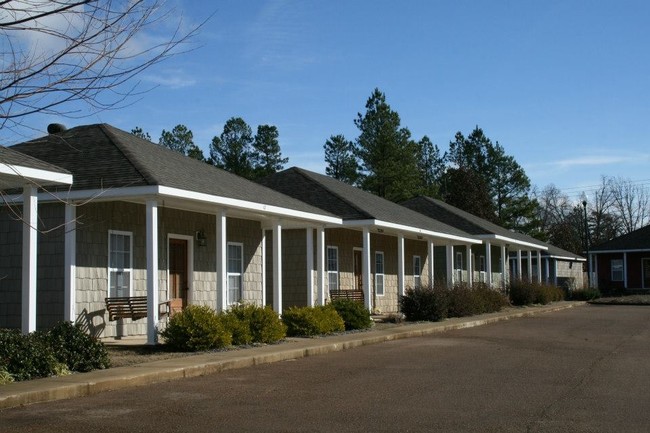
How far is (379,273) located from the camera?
2975 centimetres

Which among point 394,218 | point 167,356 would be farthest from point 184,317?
point 394,218

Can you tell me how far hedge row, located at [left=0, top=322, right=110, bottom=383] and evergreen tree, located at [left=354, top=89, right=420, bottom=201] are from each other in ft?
159

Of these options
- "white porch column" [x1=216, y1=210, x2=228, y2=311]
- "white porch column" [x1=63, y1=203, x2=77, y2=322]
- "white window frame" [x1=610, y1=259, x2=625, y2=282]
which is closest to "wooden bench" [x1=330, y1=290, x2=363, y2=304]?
"white porch column" [x1=216, y1=210, x2=228, y2=311]

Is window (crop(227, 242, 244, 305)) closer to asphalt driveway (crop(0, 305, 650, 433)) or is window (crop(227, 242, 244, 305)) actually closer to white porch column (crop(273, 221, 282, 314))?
white porch column (crop(273, 221, 282, 314))

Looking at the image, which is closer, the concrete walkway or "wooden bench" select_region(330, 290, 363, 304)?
the concrete walkway

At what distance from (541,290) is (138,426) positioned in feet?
104

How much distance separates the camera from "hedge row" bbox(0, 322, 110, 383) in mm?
10586

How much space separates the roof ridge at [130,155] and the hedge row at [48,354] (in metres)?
3.39

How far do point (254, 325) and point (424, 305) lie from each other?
9626 mm

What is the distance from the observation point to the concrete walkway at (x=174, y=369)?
31.5 feet

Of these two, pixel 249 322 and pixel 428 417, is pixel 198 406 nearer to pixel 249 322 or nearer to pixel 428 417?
pixel 428 417

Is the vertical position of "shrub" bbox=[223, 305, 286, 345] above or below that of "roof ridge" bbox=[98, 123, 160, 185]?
below

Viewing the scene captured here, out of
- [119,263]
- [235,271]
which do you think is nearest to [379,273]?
[235,271]

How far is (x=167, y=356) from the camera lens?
13.5 m
